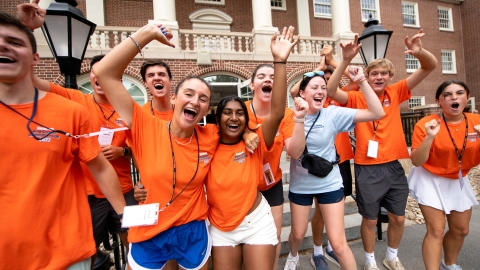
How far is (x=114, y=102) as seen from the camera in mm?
1591

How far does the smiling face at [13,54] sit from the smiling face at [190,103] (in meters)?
0.83

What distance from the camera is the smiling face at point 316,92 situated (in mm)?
2271

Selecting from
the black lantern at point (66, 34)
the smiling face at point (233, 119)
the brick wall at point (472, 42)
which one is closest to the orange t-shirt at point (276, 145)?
the smiling face at point (233, 119)

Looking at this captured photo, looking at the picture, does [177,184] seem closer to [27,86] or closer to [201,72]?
[27,86]

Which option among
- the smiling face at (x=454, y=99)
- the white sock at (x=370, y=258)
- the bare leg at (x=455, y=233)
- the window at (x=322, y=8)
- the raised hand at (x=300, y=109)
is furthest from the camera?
the window at (x=322, y=8)

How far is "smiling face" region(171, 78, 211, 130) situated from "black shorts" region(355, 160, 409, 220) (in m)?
2.02

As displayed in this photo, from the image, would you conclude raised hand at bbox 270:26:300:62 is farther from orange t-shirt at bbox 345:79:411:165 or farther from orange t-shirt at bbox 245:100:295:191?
orange t-shirt at bbox 345:79:411:165

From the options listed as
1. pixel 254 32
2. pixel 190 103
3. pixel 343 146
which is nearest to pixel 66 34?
pixel 190 103

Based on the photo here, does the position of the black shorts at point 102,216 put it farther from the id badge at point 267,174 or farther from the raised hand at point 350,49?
the raised hand at point 350,49

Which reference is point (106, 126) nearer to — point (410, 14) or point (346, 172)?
point (346, 172)

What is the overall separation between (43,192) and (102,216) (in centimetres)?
123

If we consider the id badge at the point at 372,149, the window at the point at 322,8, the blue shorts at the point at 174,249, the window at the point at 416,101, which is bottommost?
the blue shorts at the point at 174,249

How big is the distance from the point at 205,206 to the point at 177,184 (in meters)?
0.30

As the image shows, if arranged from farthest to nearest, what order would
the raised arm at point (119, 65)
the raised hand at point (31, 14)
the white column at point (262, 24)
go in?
the white column at point (262, 24) < the raised hand at point (31, 14) < the raised arm at point (119, 65)
